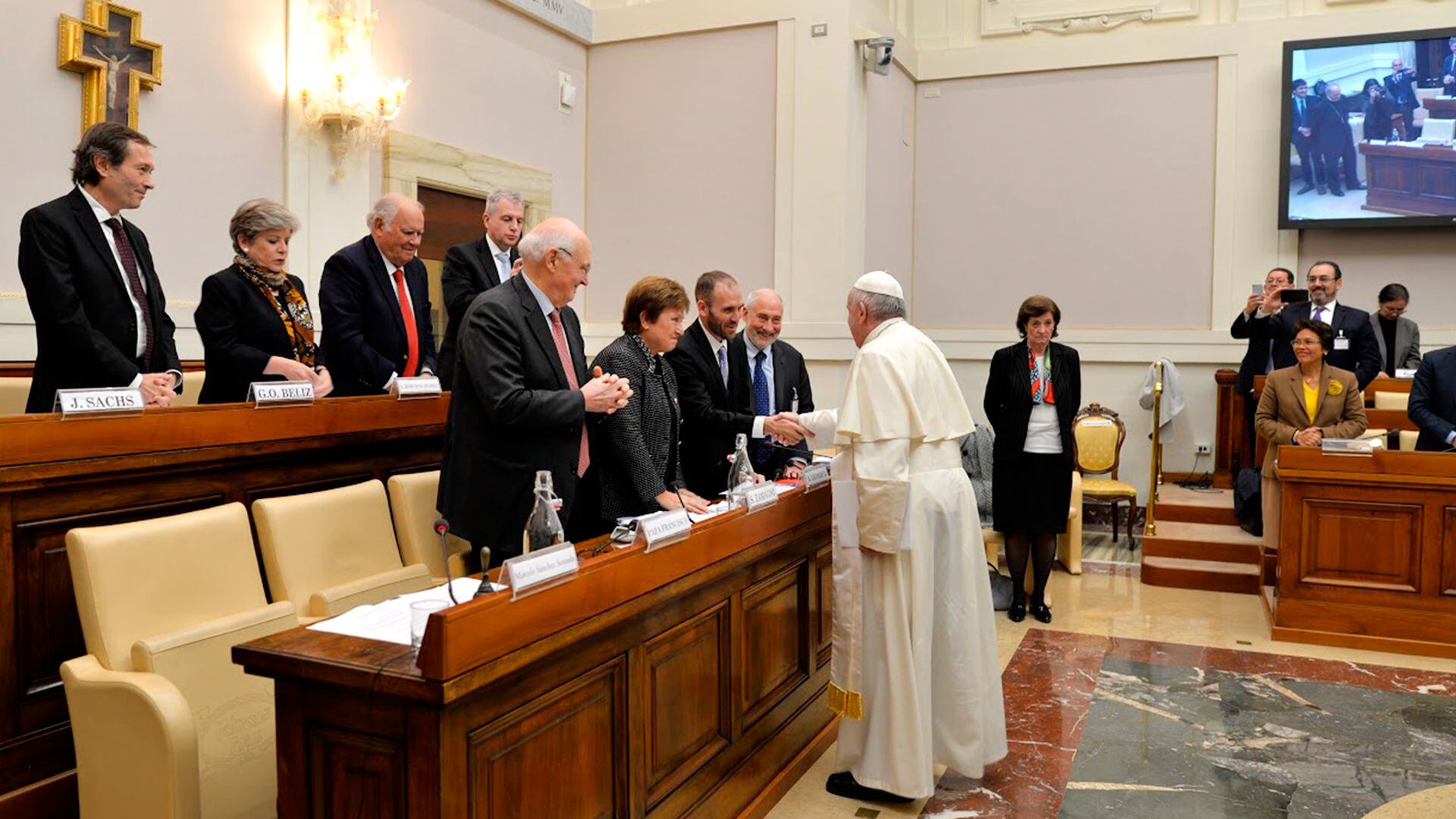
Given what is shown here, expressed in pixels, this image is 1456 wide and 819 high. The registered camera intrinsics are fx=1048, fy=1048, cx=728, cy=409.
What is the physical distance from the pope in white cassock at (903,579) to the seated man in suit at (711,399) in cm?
56

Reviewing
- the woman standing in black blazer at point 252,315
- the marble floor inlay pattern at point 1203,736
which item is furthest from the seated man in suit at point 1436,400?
the woman standing in black blazer at point 252,315

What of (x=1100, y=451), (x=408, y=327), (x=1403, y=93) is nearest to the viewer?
(x=408, y=327)

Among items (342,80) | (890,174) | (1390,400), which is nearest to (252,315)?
(342,80)

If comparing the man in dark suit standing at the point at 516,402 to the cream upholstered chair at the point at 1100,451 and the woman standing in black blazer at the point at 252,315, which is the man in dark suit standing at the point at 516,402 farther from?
the cream upholstered chair at the point at 1100,451

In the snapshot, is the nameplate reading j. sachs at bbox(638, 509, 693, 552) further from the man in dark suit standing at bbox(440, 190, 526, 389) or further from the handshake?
the man in dark suit standing at bbox(440, 190, 526, 389)

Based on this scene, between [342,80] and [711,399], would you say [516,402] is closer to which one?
[711,399]

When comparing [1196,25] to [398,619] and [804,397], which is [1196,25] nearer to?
[804,397]

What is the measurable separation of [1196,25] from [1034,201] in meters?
1.81

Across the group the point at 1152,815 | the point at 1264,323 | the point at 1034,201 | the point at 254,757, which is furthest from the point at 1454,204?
the point at 254,757

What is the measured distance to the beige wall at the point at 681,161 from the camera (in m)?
7.79

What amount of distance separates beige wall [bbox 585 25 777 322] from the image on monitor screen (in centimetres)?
401

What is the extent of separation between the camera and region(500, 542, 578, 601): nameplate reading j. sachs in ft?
6.59

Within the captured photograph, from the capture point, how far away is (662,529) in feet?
8.38

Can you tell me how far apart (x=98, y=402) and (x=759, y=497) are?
1.82 meters
